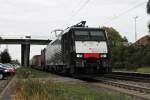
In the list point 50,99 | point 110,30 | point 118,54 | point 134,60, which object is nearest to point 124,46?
point 118,54

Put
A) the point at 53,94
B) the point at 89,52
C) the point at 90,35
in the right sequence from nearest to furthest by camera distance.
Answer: the point at 53,94 → the point at 89,52 → the point at 90,35

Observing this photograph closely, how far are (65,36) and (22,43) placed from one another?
7992 cm

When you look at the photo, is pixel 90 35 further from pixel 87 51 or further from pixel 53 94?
pixel 53 94

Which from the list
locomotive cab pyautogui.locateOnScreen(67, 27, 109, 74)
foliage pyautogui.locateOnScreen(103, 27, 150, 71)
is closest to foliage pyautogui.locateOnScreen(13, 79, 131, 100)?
locomotive cab pyautogui.locateOnScreen(67, 27, 109, 74)

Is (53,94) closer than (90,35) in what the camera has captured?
Yes

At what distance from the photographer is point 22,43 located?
111000 millimetres

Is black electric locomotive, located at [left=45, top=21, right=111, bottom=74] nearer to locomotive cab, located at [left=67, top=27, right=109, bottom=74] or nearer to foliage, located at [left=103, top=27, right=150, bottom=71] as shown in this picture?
locomotive cab, located at [left=67, top=27, right=109, bottom=74]

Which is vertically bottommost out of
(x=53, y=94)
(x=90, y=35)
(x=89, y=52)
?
(x=53, y=94)

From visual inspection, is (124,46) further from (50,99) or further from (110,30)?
(50,99)

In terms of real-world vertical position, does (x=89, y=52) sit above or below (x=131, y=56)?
below

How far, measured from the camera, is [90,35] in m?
29.8

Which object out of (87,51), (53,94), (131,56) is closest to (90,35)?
(87,51)

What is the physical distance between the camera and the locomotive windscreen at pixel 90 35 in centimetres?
2956

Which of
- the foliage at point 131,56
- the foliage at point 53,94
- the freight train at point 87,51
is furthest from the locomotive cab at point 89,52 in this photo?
the foliage at point 131,56
